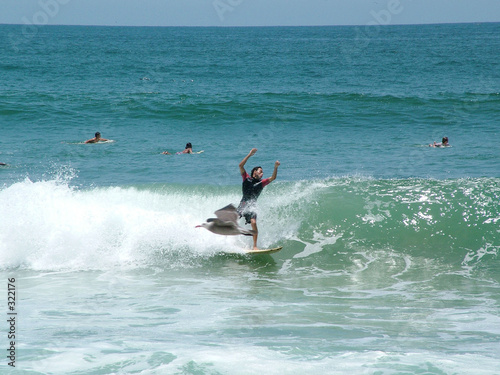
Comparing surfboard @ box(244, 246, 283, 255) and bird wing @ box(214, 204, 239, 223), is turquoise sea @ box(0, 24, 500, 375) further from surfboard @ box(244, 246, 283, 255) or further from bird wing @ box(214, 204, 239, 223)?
bird wing @ box(214, 204, 239, 223)

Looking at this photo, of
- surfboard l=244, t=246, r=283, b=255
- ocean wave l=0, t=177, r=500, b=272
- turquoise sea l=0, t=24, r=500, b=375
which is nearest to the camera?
turquoise sea l=0, t=24, r=500, b=375

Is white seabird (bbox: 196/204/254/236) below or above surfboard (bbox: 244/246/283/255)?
above

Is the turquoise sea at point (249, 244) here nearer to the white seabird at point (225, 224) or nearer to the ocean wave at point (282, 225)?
the ocean wave at point (282, 225)

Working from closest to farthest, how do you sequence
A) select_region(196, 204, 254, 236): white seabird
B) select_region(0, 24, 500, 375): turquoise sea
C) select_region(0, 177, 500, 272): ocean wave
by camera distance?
select_region(0, 24, 500, 375): turquoise sea, select_region(196, 204, 254, 236): white seabird, select_region(0, 177, 500, 272): ocean wave

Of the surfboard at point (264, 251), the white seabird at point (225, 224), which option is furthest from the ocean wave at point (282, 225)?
the white seabird at point (225, 224)

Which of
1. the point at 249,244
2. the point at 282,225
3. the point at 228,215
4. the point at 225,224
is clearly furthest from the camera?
the point at 282,225

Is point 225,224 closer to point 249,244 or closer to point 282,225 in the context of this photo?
point 249,244

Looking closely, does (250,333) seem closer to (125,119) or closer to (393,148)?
(393,148)

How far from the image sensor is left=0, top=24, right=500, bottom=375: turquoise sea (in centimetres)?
574

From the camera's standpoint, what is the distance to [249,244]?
35.9 ft

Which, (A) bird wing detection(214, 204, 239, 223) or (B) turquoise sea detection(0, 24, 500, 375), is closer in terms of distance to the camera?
(B) turquoise sea detection(0, 24, 500, 375)

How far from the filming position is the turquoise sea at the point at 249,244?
5.74 m

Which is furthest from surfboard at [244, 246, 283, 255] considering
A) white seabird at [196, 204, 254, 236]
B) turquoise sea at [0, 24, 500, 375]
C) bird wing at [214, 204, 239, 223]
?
bird wing at [214, 204, 239, 223]

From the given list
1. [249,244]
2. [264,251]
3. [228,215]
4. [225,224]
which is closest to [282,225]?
[249,244]
